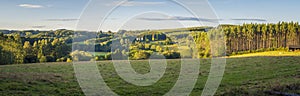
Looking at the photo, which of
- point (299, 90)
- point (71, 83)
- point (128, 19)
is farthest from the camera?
point (71, 83)

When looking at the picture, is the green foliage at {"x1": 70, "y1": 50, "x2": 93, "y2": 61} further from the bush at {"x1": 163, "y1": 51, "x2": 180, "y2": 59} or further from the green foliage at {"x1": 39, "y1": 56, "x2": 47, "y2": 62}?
the bush at {"x1": 163, "y1": 51, "x2": 180, "y2": 59}

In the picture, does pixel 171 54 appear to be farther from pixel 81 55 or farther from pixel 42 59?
pixel 42 59

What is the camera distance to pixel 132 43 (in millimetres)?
52594

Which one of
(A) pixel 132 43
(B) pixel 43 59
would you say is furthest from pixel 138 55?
(B) pixel 43 59

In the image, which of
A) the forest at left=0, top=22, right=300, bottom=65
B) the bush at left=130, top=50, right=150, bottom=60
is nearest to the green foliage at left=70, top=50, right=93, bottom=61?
the forest at left=0, top=22, right=300, bottom=65

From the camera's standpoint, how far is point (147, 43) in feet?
194

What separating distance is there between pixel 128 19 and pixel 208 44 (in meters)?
68.0

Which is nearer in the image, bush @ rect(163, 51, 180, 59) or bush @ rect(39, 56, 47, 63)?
bush @ rect(39, 56, 47, 63)

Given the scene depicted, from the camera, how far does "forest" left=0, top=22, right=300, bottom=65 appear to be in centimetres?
5222

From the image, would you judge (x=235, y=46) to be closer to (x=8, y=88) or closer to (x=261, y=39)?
(x=261, y=39)

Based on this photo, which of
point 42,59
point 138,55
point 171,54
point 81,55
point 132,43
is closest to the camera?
point 132,43

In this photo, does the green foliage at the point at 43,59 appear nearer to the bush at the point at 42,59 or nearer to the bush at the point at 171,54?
the bush at the point at 42,59

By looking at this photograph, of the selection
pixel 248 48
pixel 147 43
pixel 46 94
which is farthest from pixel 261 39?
pixel 46 94

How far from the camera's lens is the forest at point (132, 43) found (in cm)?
5222
